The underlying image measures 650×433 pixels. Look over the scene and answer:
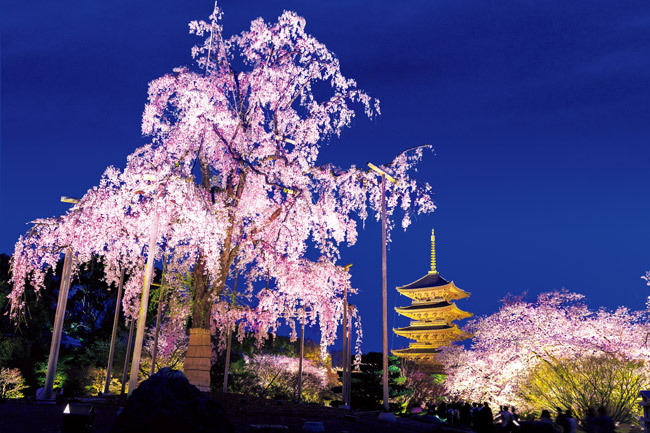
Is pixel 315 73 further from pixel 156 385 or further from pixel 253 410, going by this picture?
pixel 156 385

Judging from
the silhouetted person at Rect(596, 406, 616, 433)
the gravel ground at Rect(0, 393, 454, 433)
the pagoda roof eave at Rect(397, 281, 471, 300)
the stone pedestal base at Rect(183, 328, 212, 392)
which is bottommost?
the gravel ground at Rect(0, 393, 454, 433)

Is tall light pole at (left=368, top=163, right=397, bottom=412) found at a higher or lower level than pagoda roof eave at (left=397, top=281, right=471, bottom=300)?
lower

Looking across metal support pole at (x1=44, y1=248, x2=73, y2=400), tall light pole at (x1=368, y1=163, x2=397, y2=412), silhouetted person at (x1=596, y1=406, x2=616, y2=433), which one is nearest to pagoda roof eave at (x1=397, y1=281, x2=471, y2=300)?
tall light pole at (x1=368, y1=163, x2=397, y2=412)

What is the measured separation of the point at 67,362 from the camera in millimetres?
39094

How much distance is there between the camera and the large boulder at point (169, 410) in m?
8.27

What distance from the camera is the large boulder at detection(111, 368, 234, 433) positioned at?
8266 millimetres

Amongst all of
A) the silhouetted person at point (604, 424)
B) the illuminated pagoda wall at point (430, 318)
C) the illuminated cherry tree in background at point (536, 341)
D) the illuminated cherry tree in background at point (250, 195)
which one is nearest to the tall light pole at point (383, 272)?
the illuminated cherry tree in background at point (250, 195)

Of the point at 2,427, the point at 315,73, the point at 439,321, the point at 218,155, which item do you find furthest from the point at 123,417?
the point at 439,321

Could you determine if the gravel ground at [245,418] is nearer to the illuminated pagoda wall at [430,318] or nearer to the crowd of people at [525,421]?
the crowd of people at [525,421]

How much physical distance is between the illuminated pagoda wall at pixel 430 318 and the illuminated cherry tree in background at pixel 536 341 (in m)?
23.6

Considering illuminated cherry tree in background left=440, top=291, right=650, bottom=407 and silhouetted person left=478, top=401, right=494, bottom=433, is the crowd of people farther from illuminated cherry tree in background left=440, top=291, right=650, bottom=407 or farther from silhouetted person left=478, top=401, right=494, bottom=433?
illuminated cherry tree in background left=440, top=291, right=650, bottom=407

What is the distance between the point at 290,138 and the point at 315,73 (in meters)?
2.55

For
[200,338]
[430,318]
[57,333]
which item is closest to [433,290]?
[430,318]

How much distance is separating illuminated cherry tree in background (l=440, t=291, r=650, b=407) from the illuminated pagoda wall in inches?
928
